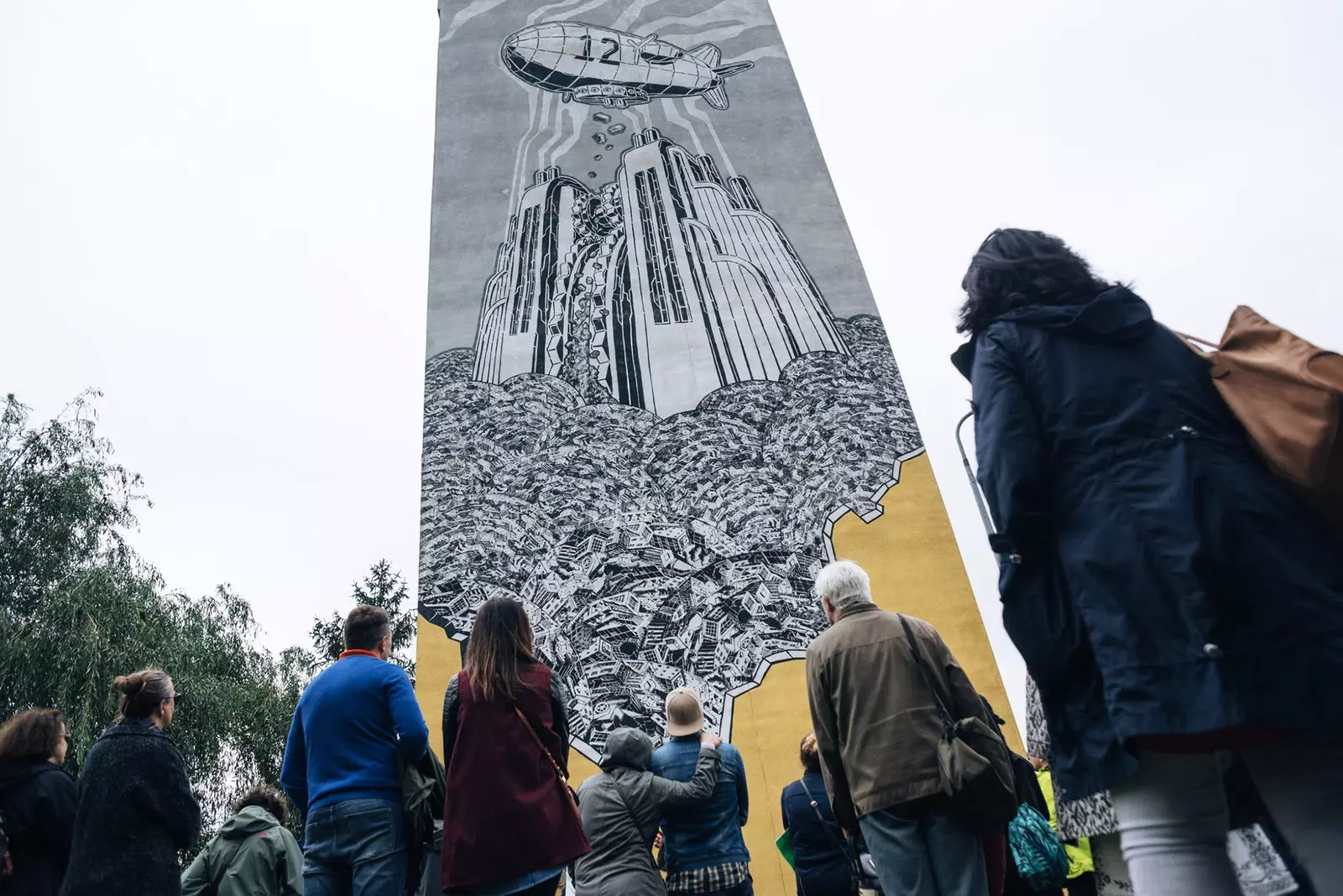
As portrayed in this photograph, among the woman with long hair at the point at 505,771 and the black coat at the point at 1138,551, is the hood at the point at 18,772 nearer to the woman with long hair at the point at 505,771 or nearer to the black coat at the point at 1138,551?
the woman with long hair at the point at 505,771

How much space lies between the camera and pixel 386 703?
336 cm

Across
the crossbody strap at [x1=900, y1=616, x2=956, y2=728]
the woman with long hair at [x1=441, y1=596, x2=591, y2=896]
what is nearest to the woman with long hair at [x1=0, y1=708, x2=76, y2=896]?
the woman with long hair at [x1=441, y1=596, x2=591, y2=896]

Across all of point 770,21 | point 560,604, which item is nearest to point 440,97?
point 770,21

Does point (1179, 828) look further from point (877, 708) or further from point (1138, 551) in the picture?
point (877, 708)

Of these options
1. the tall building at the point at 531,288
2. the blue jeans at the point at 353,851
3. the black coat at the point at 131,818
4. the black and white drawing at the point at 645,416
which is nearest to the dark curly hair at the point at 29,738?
the black coat at the point at 131,818

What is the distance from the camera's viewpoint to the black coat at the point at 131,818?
3.44 metres

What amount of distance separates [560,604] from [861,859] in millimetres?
5308

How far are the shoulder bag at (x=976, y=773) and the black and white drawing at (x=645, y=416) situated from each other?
17.6 ft

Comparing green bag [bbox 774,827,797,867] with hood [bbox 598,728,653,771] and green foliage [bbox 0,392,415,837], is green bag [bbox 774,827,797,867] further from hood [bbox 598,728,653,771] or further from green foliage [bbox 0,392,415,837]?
green foliage [bbox 0,392,415,837]

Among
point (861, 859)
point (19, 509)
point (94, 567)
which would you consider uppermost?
point (19, 509)

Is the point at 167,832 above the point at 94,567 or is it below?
below

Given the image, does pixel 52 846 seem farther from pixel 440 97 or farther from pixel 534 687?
pixel 440 97

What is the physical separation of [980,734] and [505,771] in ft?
4.80

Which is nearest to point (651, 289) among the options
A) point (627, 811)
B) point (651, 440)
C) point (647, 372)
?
point (647, 372)
